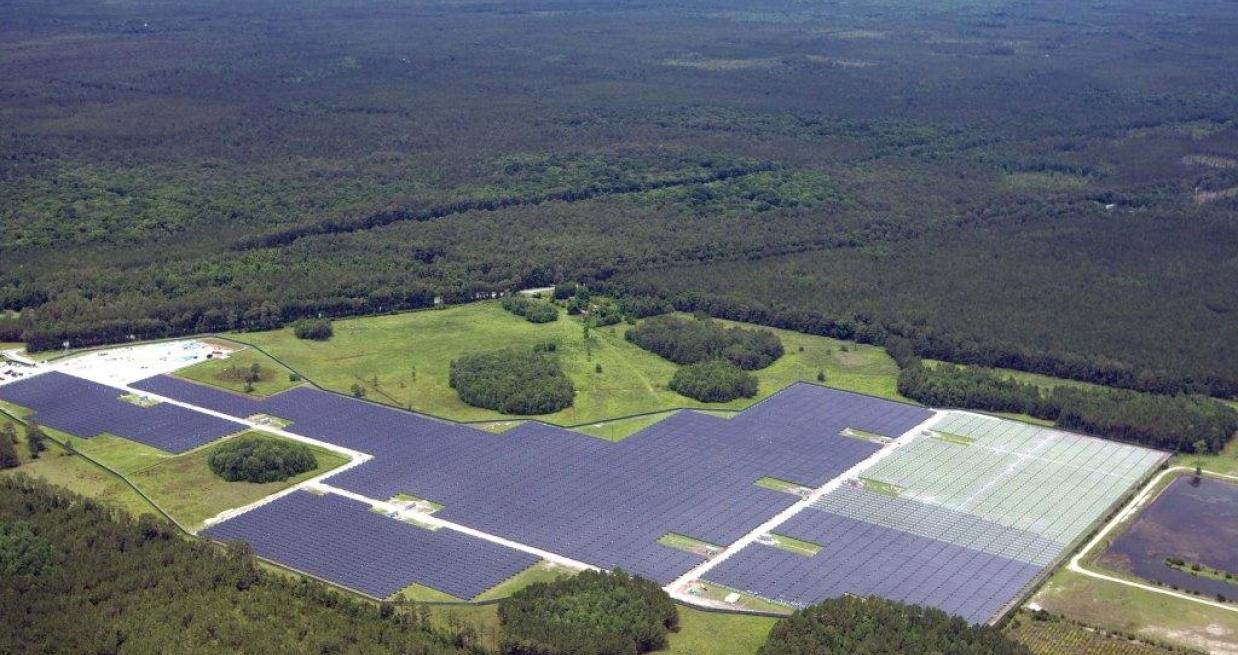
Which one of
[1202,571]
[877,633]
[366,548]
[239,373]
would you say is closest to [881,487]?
[1202,571]

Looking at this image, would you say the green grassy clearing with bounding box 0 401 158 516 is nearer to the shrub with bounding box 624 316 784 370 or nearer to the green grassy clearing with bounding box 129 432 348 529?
the green grassy clearing with bounding box 129 432 348 529

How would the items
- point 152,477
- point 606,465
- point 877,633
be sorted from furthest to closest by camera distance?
point 606,465 < point 152,477 < point 877,633

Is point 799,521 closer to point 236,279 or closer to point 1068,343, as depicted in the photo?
point 1068,343

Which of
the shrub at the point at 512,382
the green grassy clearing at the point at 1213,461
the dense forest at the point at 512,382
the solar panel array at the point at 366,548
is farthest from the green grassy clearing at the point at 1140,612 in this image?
the shrub at the point at 512,382

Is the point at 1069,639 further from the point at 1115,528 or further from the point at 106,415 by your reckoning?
the point at 106,415

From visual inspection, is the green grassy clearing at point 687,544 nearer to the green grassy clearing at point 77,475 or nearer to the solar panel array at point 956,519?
the solar panel array at point 956,519

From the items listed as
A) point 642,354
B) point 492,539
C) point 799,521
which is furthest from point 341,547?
point 642,354
